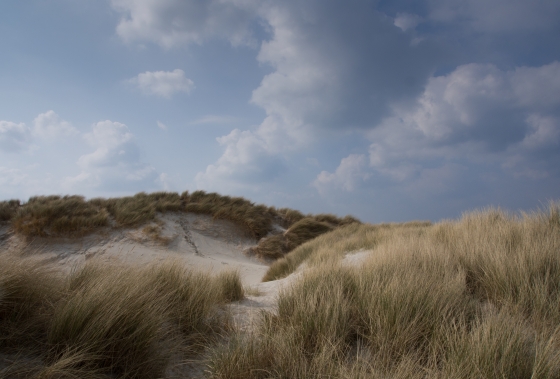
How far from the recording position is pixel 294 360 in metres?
1.81

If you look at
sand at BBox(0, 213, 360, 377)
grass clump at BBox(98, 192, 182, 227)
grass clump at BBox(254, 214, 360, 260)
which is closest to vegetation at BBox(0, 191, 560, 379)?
sand at BBox(0, 213, 360, 377)

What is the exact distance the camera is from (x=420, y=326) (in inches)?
84.4

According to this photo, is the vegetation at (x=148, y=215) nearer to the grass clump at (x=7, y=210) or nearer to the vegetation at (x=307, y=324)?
the grass clump at (x=7, y=210)

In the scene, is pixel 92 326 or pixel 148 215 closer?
pixel 92 326

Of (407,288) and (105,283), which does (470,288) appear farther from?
(105,283)

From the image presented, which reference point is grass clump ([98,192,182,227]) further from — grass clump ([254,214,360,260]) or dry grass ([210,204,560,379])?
dry grass ([210,204,560,379])

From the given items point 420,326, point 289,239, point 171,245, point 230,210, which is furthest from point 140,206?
point 420,326

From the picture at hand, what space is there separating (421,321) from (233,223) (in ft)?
31.5

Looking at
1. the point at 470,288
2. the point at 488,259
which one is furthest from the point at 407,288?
the point at 488,259

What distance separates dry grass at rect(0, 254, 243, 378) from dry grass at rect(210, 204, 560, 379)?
0.48 meters

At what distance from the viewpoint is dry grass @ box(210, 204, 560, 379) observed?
5.65ft

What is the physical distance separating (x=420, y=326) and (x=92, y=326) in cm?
221

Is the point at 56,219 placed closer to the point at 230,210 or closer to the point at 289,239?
the point at 230,210

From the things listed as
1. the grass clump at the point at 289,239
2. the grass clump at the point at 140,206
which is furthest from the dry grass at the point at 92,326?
the grass clump at the point at 289,239
